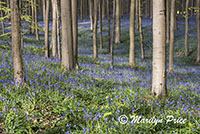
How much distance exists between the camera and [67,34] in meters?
8.31

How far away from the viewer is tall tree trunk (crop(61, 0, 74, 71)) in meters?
8.12

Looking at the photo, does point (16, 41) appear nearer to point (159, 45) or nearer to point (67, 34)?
point (67, 34)

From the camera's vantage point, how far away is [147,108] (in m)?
5.02

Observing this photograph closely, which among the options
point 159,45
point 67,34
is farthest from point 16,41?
point 159,45

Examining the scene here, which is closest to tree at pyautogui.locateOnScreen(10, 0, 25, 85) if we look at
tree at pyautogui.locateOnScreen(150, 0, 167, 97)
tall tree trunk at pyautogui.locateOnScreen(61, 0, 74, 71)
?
tall tree trunk at pyautogui.locateOnScreen(61, 0, 74, 71)

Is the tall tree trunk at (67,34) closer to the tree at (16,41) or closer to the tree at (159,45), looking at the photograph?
the tree at (16,41)

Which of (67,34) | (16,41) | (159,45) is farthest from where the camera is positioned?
(67,34)

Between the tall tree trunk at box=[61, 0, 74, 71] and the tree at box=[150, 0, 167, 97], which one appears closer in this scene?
the tree at box=[150, 0, 167, 97]

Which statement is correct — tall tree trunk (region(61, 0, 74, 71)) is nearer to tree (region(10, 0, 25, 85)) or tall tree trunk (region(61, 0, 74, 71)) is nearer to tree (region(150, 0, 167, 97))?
tree (region(10, 0, 25, 85))

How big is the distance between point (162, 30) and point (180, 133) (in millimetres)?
3030

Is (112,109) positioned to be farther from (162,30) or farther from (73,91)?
(162,30)

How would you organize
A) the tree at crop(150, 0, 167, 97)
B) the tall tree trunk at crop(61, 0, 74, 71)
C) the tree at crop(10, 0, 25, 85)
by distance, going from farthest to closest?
the tall tree trunk at crop(61, 0, 74, 71) < the tree at crop(150, 0, 167, 97) < the tree at crop(10, 0, 25, 85)

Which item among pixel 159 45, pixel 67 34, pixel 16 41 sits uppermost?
pixel 67 34

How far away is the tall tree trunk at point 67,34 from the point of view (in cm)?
812
